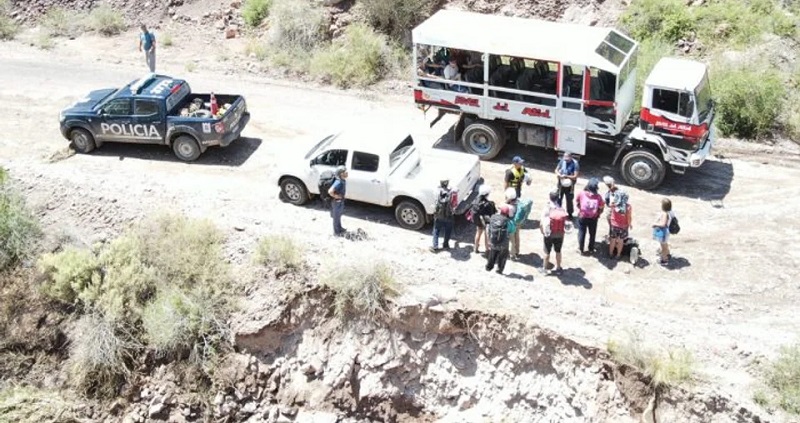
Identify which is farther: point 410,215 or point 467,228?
point 467,228

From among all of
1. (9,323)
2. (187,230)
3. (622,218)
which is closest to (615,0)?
(622,218)

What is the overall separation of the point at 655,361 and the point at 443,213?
4.18 meters

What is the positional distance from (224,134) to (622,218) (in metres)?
7.96

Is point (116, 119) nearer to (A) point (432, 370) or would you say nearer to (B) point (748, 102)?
(A) point (432, 370)

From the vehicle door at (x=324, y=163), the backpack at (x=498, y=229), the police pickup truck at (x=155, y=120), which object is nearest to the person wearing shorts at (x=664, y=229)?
the backpack at (x=498, y=229)

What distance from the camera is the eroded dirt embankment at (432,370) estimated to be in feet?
38.7

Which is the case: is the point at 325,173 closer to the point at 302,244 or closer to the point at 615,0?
the point at 302,244

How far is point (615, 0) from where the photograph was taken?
21391mm

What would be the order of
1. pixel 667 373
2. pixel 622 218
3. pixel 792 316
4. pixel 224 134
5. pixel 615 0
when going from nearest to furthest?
pixel 667 373 → pixel 792 316 → pixel 622 218 → pixel 224 134 → pixel 615 0

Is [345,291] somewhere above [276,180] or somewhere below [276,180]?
below

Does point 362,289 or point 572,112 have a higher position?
point 572,112

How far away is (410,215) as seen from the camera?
48.6ft

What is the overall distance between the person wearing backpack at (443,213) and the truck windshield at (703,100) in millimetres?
4972

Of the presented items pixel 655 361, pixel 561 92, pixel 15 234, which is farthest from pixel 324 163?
pixel 655 361
